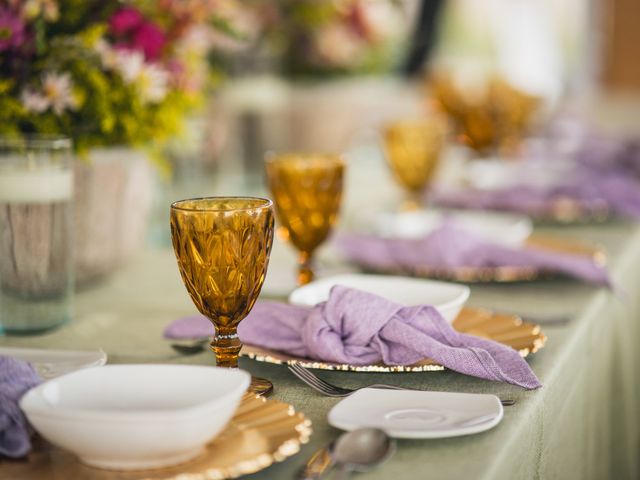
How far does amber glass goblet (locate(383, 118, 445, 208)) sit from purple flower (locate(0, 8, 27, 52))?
0.84 meters

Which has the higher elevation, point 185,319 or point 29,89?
point 29,89

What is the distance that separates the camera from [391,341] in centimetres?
92

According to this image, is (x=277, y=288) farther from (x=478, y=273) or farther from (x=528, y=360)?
(x=528, y=360)

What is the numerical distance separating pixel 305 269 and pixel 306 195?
12 centimetres

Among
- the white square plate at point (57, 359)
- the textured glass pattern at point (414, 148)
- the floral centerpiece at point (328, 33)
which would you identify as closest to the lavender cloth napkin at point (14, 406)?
the white square plate at point (57, 359)

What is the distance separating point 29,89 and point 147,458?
2.55 ft

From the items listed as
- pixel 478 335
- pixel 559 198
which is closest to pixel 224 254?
Answer: pixel 478 335

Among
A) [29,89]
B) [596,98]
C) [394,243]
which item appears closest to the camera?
[29,89]

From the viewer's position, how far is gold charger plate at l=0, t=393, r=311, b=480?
643mm

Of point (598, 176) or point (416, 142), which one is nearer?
point (416, 142)

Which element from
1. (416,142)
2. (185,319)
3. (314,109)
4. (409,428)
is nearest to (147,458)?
(409,428)

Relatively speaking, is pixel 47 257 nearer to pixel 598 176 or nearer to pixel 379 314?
pixel 379 314

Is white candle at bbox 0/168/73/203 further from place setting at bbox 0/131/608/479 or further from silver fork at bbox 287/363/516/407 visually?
silver fork at bbox 287/363/516/407

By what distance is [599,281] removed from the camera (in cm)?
135
